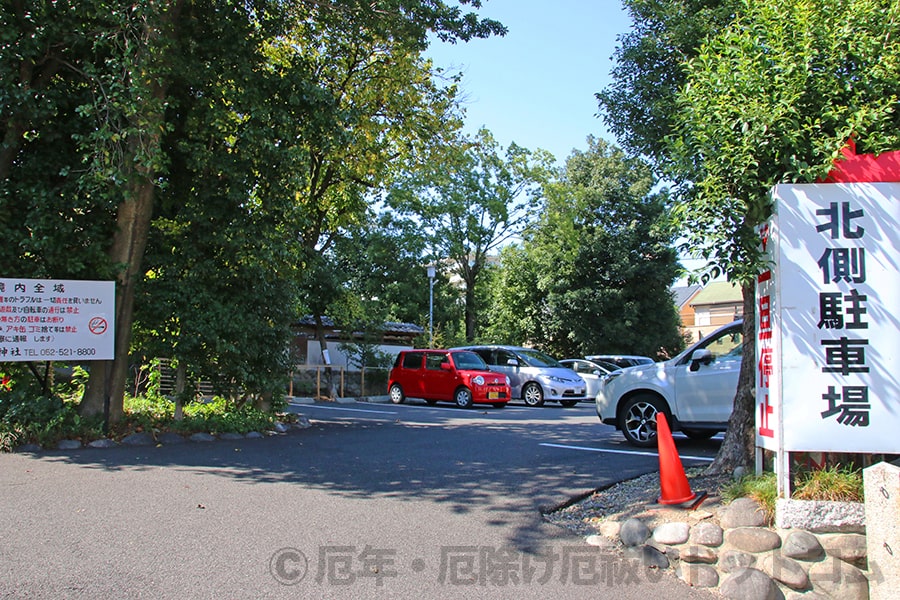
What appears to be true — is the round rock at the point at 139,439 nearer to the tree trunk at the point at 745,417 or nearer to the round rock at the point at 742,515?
the tree trunk at the point at 745,417

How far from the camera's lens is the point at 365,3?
11609 mm

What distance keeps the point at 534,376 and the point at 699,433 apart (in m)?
9.78

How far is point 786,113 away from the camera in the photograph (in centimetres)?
501

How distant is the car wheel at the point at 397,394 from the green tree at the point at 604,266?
1380cm

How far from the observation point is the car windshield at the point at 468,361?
20.0 m

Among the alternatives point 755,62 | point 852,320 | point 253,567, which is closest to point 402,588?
point 253,567

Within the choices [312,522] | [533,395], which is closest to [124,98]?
[312,522]

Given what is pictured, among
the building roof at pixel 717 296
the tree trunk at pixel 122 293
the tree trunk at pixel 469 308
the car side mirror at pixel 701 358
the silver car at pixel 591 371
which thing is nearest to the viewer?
the car side mirror at pixel 701 358

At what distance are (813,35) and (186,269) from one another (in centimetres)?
988

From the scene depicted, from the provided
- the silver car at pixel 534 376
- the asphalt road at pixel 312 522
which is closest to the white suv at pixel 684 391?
the asphalt road at pixel 312 522

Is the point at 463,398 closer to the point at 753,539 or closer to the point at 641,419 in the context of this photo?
the point at 641,419

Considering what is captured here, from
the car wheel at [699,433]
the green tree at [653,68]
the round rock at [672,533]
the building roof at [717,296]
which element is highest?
the building roof at [717,296]

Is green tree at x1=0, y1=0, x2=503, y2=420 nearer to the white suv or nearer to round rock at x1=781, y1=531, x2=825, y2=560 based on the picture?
the white suv

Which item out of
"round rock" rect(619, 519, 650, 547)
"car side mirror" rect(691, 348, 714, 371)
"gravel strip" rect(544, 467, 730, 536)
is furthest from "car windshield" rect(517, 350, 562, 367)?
"round rock" rect(619, 519, 650, 547)
